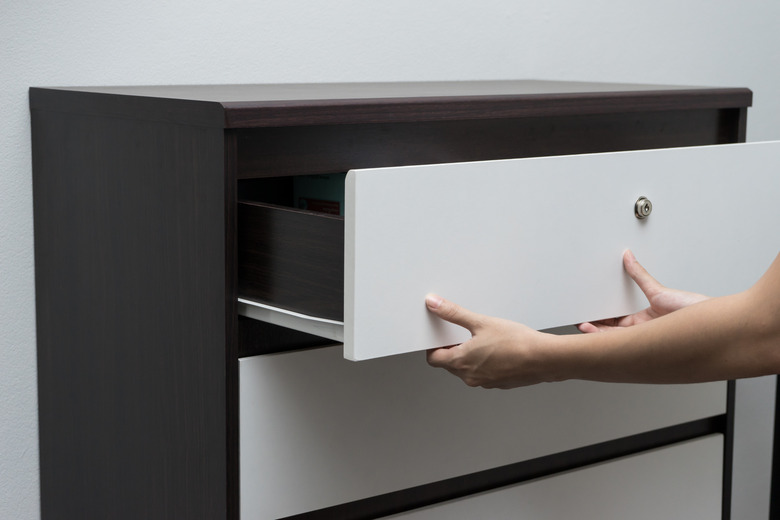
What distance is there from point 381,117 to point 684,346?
30cm

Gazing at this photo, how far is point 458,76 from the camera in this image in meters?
1.37

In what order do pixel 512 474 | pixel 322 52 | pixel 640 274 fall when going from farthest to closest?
pixel 322 52
pixel 512 474
pixel 640 274

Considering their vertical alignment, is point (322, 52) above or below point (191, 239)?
above

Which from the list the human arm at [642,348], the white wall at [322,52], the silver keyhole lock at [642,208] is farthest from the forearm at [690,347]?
the white wall at [322,52]

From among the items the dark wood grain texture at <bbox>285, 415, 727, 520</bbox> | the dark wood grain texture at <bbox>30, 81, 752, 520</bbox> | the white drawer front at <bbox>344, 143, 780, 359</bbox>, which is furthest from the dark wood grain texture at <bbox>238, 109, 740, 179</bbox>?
the dark wood grain texture at <bbox>285, 415, 727, 520</bbox>

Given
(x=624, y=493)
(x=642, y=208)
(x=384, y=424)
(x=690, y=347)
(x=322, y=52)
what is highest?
(x=322, y=52)

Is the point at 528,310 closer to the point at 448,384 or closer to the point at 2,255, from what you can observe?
the point at 448,384

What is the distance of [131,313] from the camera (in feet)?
2.79

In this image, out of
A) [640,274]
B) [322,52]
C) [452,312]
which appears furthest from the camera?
[322,52]

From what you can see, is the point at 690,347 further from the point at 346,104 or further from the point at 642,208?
the point at 346,104

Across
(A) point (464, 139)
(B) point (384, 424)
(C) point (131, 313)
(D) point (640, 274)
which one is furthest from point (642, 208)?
(C) point (131, 313)

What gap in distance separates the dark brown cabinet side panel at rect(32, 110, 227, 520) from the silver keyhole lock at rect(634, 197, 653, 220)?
0.35m

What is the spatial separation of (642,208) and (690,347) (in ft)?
0.49

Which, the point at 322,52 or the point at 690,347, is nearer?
the point at 690,347
